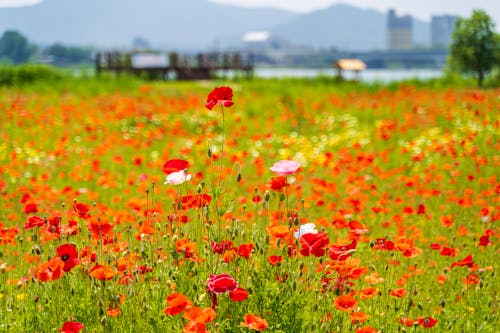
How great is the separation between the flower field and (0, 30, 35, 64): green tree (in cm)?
141

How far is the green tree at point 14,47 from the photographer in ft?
51.1

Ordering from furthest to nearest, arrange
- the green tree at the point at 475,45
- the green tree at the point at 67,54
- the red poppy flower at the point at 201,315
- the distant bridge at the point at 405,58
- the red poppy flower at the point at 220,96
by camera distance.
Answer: the distant bridge at the point at 405,58 < the green tree at the point at 67,54 < the green tree at the point at 475,45 < the red poppy flower at the point at 220,96 < the red poppy flower at the point at 201,315

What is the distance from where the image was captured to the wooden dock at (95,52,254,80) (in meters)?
30.8

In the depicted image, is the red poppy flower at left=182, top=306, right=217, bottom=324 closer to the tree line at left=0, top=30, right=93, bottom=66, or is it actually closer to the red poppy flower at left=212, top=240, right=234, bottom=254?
the red poppy flower at left=212, top=240, right=234, bottom=254

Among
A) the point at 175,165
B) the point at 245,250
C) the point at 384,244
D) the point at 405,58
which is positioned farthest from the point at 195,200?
the point at 405,58

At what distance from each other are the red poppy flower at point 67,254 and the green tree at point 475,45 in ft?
70.7

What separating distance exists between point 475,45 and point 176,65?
50.7 ft

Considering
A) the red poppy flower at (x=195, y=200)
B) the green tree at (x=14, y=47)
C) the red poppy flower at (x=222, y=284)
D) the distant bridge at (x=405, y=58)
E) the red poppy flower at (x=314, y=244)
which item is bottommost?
Answer: the red poppy flower at (x=222, y=284)

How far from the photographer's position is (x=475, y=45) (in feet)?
75.7

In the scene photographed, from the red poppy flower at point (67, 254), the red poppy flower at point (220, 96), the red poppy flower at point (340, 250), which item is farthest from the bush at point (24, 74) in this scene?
the red poppy flower at point (340, 250)

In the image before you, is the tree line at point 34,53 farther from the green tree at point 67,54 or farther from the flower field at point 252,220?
the flower field at point 252,220

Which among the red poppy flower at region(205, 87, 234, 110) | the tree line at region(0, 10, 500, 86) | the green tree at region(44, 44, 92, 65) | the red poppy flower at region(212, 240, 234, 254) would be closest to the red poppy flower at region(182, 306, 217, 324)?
the red poppy flower at region(212, 240, 234, 254)

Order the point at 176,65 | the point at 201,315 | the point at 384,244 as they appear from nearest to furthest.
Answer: the point at 201,315 → the point at 384,244 → the point at 176,65

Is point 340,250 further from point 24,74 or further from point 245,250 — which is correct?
point 24,74
